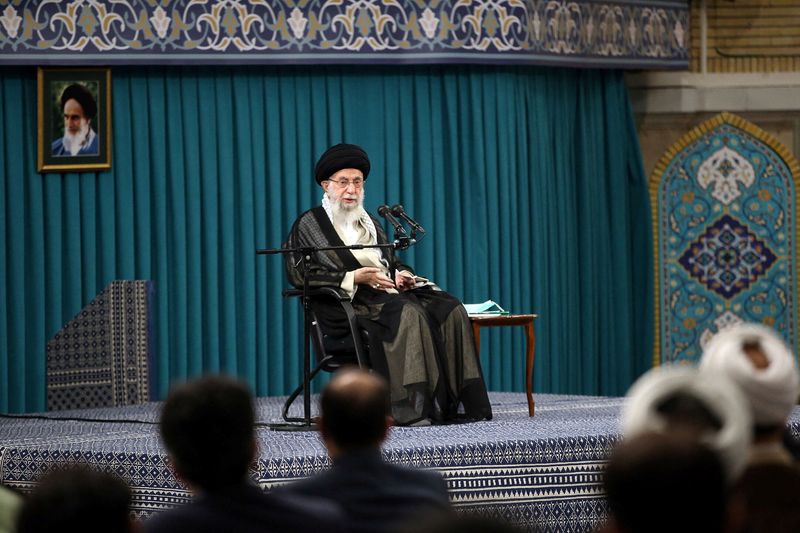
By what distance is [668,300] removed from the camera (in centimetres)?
870

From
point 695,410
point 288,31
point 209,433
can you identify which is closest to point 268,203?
point 288,31

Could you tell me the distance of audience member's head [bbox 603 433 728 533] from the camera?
5.10 ft

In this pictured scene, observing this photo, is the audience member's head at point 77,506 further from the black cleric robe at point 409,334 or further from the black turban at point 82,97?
the black turban at point 82,97

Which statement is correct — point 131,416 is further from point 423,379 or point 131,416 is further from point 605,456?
point 605,456

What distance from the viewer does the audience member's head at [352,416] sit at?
2.47 metres

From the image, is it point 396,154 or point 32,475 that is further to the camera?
point 396,154

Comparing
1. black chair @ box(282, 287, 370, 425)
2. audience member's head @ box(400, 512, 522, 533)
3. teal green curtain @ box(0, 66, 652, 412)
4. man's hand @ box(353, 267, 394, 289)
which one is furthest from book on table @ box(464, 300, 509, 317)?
audience member's head @ box(400, 512, 522, 533)

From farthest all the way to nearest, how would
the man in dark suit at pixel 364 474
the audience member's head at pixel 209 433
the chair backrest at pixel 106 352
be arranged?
the chair backrest at pixel 106 352 < the man in dark suit at pixel 364 474 < the audience member's head at pixel 209 433

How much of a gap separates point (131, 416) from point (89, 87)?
2.06m

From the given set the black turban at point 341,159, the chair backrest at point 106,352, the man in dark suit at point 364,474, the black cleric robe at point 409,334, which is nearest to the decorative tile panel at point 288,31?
the chair backrest at point 106,352

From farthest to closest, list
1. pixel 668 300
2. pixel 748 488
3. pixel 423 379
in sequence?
pixel 668 300 → pixel 423 379 → pixel 748 488

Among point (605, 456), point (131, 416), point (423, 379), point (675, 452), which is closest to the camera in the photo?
point (675, 452)

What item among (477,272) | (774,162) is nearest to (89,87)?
(477,272)

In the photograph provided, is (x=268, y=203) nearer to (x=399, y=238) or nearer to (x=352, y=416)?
(x=399, y=238)
